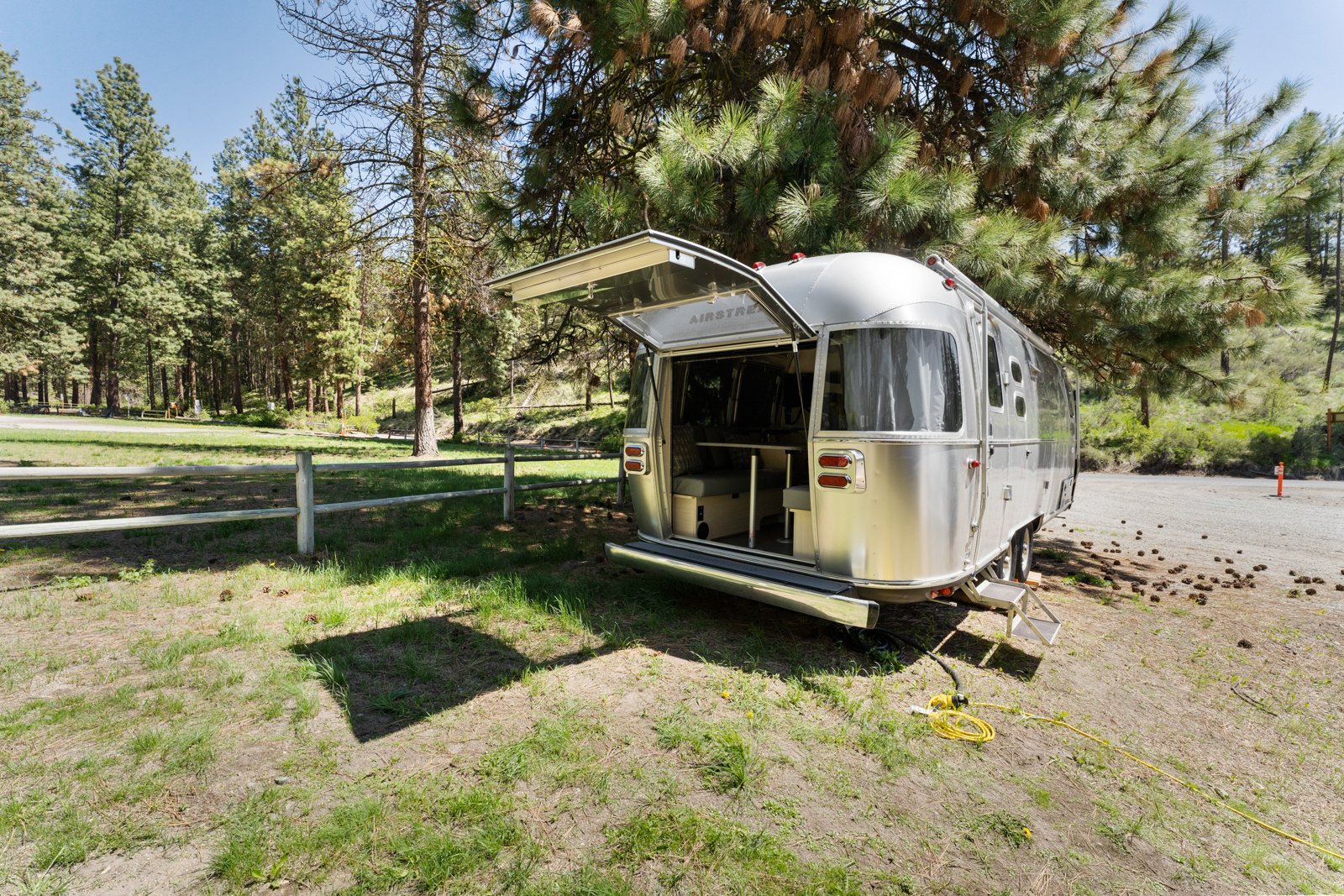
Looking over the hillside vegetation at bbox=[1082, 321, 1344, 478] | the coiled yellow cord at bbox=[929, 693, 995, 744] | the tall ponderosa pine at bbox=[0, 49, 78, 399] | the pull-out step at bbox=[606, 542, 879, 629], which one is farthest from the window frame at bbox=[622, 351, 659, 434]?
the tall ponderosa pine at bbox=[0, 49, 78, 399]

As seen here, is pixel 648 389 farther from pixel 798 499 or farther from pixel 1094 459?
pixel 1094 459

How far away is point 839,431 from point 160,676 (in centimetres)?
456

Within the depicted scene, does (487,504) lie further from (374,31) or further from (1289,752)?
(1289,752)

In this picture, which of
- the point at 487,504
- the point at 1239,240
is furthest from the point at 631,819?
the point at 1239,240

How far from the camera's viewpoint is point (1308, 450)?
19844 mm

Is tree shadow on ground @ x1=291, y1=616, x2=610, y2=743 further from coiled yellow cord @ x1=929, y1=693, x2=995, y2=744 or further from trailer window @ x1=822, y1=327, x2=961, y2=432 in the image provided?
trailer window @ x1=822, y1=327, x2=961, y2=432

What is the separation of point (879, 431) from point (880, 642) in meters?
1.80

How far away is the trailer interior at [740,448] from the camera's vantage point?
5.45 meters

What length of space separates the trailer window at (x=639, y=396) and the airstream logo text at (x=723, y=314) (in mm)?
677

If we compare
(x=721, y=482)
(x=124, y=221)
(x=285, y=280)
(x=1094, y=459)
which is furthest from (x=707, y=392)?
(x=124, y=221)

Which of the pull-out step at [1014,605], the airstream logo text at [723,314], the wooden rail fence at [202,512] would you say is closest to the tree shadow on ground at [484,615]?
the pull-out step at [1014,605]

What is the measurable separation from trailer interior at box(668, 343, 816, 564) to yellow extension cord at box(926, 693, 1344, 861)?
1.39 m

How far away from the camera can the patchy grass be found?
2367 millimetres

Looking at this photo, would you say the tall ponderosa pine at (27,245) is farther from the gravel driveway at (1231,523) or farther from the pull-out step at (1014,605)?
the gravel driveway at (1231,523)
